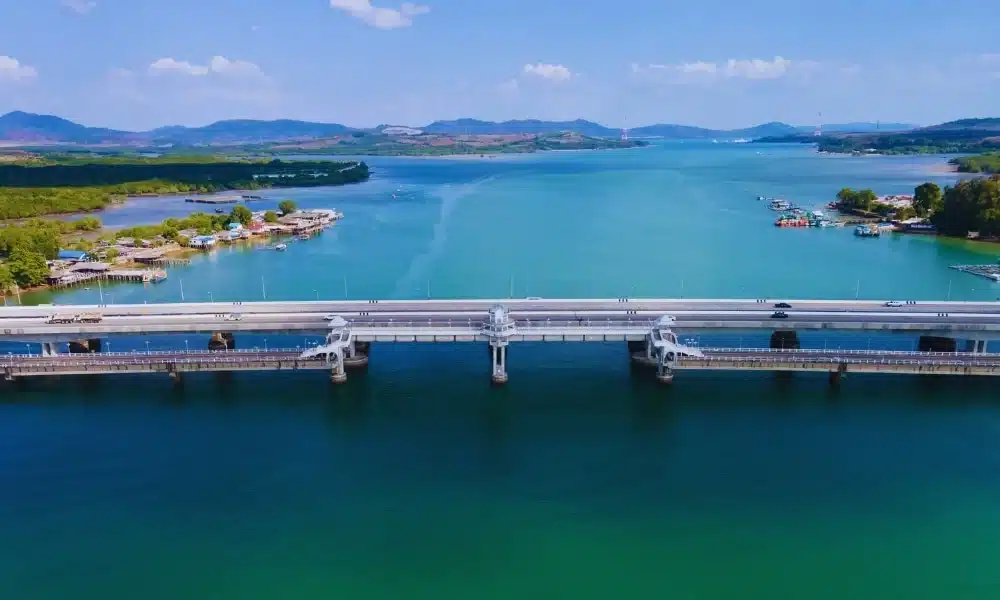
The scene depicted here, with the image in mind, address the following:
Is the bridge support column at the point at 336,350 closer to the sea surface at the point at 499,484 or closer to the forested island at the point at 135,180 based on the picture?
the sea surface at the point at 499,484

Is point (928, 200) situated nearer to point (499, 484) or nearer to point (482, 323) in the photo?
point (482, 323)

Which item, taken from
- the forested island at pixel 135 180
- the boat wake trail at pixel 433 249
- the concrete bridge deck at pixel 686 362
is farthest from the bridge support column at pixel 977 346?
the forested island at pixel 135 180

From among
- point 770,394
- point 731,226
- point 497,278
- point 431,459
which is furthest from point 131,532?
point 731,226

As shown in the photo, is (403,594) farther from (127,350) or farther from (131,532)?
(127,350)

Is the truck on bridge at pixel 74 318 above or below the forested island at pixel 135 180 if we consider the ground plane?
below

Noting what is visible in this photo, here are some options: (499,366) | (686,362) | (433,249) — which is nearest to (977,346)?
(686,362)

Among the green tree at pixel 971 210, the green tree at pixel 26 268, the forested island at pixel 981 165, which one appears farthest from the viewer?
the forested island at pixel 981 165
